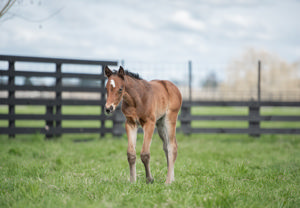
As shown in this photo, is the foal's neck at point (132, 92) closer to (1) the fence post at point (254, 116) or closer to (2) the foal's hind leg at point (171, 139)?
(2) the foal's hind leg at point (171, 139)

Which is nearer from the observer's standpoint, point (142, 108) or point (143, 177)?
point (142, 108)

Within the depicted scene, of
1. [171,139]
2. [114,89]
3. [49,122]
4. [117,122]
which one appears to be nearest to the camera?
[114,89]

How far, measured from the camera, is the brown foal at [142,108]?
12.1 feet

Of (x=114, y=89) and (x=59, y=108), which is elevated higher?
(x=114, y=89)

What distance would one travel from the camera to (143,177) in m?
4.54

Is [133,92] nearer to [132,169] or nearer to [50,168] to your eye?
[132,169]

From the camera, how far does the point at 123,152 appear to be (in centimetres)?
686

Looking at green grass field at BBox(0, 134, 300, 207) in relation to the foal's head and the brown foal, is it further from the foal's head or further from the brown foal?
the foal's head

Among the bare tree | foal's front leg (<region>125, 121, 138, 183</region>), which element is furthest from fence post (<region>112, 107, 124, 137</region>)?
the bare tree

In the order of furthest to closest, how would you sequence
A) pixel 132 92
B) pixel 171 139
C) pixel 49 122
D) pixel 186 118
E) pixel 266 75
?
1. pixel 266 75
2. pixel 186 118
3. pixel 49 122
4. pixel 171 139
5. pixel 132 92

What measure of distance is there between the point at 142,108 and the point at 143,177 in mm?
1293

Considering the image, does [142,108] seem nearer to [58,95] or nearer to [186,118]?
[58,95]

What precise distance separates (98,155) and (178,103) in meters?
2.85

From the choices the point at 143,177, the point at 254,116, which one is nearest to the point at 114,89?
the point at 143,177
